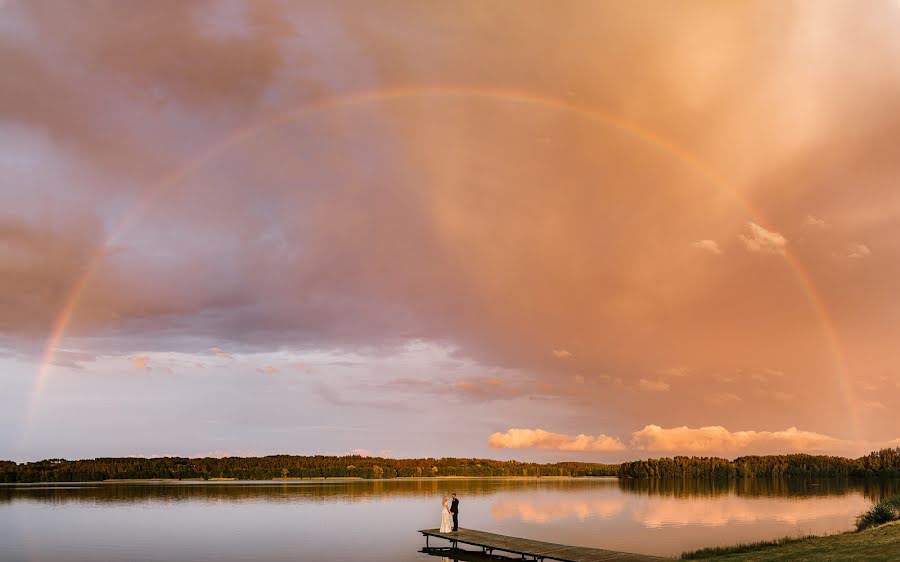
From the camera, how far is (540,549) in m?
41.0

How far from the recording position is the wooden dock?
3747 cm

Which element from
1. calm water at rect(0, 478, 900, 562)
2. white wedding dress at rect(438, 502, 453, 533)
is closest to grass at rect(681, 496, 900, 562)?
calm water at rect(0, 478, 900, 562)

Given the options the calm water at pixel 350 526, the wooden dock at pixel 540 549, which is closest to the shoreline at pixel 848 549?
the wooden dock at pixel 540 549

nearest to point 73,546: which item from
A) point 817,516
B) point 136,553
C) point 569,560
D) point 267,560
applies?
point 136,553

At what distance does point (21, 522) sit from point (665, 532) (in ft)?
184

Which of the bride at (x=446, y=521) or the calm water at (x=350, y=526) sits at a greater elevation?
the bride at (x=446, y=521)

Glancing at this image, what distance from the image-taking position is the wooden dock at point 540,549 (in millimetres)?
37469

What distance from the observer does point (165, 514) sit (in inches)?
3056

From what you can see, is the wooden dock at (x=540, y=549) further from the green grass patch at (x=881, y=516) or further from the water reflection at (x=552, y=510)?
the water reflection at (x=552, y=510)

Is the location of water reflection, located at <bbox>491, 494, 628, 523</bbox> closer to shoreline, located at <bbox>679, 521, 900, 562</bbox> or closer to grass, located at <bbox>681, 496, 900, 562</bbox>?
grass, located at <bbox>681, 496, 900, 562</bbox>

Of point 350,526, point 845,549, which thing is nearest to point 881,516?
point 845,549

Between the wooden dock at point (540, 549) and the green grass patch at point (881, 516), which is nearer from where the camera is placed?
the wooden dock at point (540, 549)

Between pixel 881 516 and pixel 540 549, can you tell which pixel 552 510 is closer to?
pixel 881 516

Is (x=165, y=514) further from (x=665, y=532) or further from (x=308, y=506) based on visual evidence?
(x=665, y=532)
